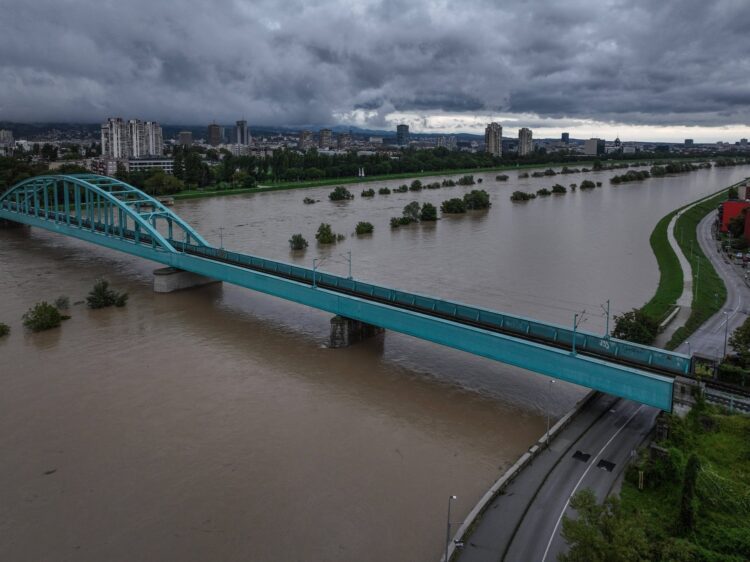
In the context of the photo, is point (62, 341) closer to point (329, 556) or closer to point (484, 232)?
point (329, 556)

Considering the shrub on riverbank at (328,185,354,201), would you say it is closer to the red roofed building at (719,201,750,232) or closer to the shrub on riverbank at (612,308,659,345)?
the red roofed building at (719,201,750,232)

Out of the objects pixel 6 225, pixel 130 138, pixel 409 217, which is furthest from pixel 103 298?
pixel 130 138

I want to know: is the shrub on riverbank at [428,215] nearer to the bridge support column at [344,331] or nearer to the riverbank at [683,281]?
the riverbank at [683,281]

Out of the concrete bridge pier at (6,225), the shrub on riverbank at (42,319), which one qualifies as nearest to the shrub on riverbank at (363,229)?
the shrub on riverbank at (42,319)

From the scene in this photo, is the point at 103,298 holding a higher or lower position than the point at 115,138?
lower

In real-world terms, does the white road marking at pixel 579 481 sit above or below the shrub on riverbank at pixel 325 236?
below

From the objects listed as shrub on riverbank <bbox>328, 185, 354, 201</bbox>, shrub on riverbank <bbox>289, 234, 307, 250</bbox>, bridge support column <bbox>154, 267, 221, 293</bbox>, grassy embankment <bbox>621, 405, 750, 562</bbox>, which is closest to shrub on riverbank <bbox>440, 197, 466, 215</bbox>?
shrub on riverbank <bbox>328, 185, 354, 201</bbox>

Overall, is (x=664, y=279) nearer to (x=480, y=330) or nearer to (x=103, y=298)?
(x=480, y=330)
